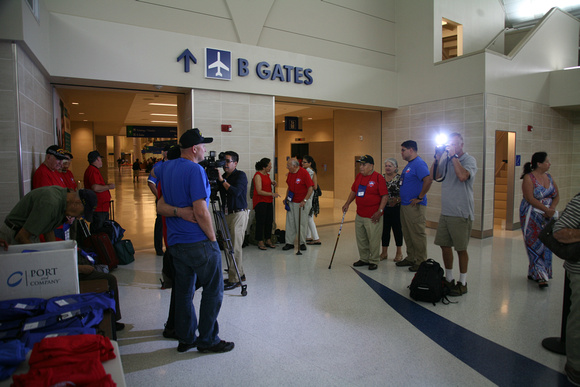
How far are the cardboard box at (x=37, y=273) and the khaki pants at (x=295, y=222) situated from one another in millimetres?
4355

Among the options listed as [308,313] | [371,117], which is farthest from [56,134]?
[371,117]

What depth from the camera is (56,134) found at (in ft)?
21.1

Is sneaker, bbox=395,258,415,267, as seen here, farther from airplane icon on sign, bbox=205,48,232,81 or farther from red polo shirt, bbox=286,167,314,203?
airplane icon on sign, bbox=205,48,232,81

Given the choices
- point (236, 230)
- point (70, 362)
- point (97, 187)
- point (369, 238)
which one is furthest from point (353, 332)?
point (97, 187)

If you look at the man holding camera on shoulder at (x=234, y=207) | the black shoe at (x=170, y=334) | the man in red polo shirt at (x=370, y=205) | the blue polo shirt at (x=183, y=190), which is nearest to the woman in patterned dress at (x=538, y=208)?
the man in red polo shirt at (x=370, y=205)

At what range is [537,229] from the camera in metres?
4.61

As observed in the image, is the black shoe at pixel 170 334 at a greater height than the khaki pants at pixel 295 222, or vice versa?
the khaki pants at pixel 295 222

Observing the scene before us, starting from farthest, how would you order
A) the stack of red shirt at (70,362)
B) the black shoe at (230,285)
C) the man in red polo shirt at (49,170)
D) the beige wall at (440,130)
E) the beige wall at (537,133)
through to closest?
the beige wall at (537,133) → the beige wall at (440,130) → the black shoe at (230,285) → the man in red polo shirt at (49,170) → the stack of red shirt at (70,362)

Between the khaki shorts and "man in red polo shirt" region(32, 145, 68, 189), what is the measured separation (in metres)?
4.62

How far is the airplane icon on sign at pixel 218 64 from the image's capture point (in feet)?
22.0

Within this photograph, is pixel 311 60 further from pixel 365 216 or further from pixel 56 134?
pixel 56 134

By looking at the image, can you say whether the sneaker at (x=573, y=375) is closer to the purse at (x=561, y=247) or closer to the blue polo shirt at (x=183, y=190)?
the purse at (x=561, y=247)

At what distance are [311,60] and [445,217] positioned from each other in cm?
491

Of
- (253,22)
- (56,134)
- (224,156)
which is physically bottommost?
(224,156)
